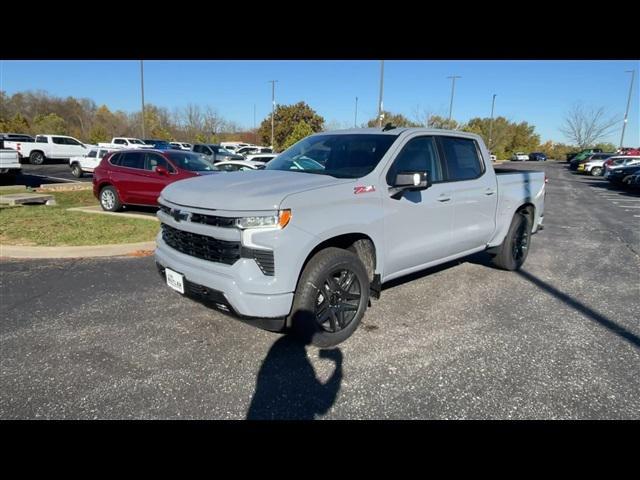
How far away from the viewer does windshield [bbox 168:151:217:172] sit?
947 cm

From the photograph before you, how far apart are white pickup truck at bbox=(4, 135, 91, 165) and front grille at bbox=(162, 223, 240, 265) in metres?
27.9

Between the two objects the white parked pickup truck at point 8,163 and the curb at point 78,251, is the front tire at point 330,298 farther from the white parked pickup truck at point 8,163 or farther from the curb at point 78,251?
the white parked pickup truck at point 8,163

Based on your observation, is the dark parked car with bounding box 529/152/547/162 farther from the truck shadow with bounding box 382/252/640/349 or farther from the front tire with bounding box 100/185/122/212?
the front tire with bounding box 100/185/122/212

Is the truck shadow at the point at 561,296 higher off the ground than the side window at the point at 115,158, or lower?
lower

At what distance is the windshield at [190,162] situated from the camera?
9.47 metres

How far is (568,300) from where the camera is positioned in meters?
4.70

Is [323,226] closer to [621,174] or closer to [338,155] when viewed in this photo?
[338,155]

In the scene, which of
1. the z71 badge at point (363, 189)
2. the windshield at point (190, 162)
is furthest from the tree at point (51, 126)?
the z71 badge at point (363, 189)
